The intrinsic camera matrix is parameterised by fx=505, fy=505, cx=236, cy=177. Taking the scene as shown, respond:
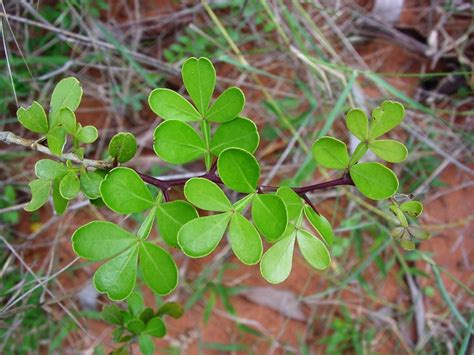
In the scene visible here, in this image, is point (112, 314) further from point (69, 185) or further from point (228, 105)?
point (228, 105)

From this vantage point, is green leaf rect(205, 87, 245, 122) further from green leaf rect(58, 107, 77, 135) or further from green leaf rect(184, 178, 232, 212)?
green leaf rect(58, 107, 77, 135)

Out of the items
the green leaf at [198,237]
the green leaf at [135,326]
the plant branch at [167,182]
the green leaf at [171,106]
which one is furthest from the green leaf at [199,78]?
the green leaf at [135,326]

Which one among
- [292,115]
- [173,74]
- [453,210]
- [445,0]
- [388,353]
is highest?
[445,0]

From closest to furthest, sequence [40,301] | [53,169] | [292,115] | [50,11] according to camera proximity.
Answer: [53,169] < [40,301] < [50,11] < [292,115]

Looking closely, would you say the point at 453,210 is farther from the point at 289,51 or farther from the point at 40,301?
the point at 40,301

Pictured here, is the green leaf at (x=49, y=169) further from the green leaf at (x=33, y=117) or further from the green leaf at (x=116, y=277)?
the green leaf at (x=116, y=277)

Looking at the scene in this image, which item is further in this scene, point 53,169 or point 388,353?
point 388,353

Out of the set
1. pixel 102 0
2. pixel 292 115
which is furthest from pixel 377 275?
pixel 102 0
